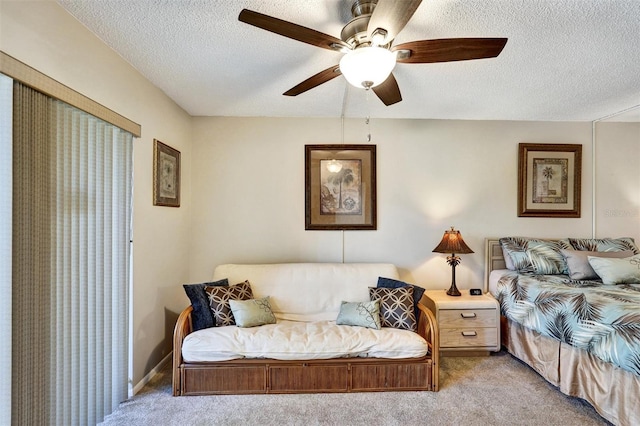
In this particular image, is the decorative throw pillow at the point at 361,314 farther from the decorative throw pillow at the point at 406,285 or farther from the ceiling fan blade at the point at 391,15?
the ceiling fan blade at the point at 391,15

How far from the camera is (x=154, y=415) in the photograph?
2092mm

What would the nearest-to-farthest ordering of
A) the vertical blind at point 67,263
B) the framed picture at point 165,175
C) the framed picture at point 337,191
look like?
the vertical blind at point 67,263 < the framed picture at point 165,175 < the framed picture at point 337,191

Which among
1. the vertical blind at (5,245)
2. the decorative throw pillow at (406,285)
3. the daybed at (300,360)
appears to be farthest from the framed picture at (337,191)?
the vertical blind at (5,245)

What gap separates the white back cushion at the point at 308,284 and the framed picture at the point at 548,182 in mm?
1873

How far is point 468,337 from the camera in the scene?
9.59ft

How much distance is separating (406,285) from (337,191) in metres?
1.24

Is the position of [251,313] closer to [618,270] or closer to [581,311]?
[581,311]

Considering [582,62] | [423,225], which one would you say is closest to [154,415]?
[423,225]

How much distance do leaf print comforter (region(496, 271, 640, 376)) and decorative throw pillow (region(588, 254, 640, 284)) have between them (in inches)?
2.4

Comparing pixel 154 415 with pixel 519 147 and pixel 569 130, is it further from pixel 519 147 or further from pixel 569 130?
pixel 569 130

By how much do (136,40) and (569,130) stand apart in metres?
4.41

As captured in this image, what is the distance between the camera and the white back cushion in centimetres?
293

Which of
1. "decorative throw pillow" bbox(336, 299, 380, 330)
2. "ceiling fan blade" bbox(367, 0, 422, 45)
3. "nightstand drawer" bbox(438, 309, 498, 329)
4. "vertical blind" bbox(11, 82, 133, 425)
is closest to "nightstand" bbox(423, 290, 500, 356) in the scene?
"nightstand drawer" bbox(438, 309, 498, 329)

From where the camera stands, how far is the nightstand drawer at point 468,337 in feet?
9.55
